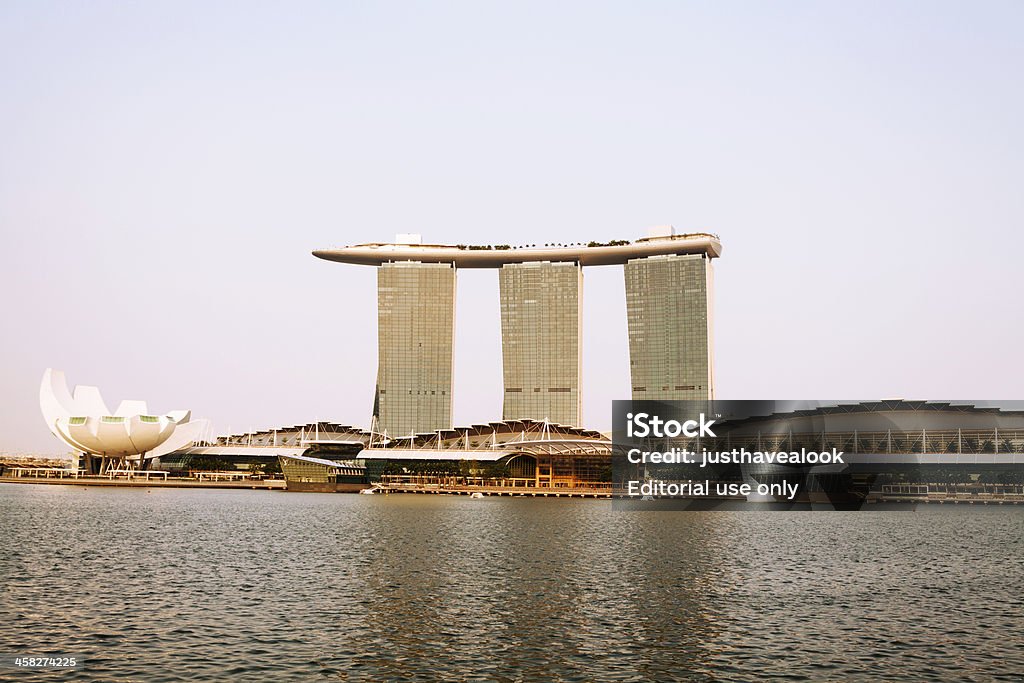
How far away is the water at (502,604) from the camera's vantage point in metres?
37.4

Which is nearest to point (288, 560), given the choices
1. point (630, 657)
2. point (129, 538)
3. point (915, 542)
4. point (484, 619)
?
point (129, 538)

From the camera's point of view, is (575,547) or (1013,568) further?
(575,547)

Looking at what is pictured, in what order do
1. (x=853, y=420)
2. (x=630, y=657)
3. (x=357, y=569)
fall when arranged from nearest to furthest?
(x=630, y=657)
(x=357, y=569)
(x=853, y=420)

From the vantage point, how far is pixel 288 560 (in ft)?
227

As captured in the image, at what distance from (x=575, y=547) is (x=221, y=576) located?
108 ft

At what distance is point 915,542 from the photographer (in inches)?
3733

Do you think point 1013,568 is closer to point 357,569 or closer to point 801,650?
point 801,650

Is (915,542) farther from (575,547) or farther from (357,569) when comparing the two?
(357,569)

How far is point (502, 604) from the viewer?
50.8 metres

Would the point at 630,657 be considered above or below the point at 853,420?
below

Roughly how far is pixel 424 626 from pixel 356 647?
17.1 feet

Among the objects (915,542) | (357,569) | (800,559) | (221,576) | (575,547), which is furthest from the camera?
(915,542)

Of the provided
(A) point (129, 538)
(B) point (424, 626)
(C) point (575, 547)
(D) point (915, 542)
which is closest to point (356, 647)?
(B) point (424, 626)

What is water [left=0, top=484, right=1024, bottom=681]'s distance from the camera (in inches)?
1471
